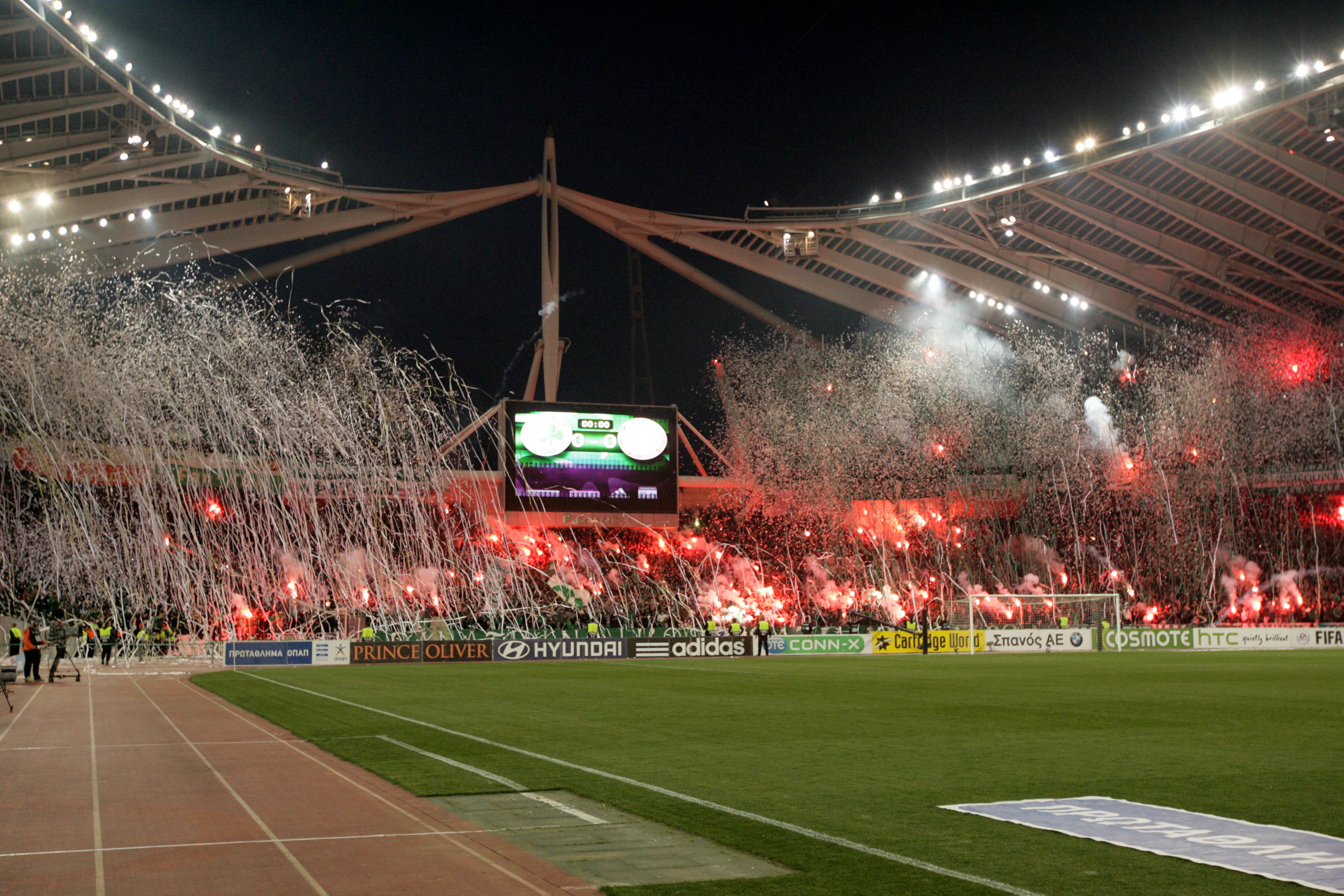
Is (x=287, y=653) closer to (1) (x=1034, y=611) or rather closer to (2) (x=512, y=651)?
(2) (x=512, y=651)

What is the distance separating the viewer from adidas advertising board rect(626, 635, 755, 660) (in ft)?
140

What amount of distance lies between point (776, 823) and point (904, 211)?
194ft

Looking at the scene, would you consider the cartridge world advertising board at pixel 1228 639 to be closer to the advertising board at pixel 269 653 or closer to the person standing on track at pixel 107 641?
the advertising board at pixel 269 653

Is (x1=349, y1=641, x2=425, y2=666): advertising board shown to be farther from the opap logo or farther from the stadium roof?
the stadium roof

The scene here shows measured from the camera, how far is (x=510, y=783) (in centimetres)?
1224

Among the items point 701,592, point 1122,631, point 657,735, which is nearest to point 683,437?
point 701,592

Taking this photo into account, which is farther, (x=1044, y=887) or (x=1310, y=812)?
(x=1310, y=812)

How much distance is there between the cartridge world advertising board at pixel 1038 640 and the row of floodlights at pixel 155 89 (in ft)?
126

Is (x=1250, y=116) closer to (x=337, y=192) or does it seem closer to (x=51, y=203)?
(x=337, y=192)

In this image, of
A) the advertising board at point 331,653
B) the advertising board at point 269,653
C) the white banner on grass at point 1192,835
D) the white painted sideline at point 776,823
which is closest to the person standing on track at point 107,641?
the advertising board at point 269,653

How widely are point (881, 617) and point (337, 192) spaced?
36.0 metres

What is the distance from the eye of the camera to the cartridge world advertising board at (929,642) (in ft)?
149

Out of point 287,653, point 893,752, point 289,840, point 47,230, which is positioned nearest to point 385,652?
point 287,653

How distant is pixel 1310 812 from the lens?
9.89 meters
